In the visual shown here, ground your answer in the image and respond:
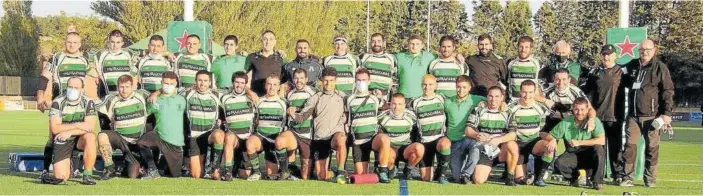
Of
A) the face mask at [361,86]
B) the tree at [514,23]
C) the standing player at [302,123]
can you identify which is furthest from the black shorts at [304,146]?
the tree at [514,23]

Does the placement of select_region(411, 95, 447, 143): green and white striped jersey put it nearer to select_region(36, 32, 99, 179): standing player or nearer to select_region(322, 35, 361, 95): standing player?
select_region(322, 35, 361, 95): standing player

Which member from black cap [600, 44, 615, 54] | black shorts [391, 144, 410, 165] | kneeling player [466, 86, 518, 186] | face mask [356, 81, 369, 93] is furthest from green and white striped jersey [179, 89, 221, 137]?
black cap [600, 44, 615, 54]

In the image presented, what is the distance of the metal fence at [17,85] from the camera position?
4753 cm

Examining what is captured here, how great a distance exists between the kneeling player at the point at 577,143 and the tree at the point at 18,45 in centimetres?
4485

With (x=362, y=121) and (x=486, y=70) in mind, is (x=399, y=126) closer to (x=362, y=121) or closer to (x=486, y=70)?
(x=362, y=121)

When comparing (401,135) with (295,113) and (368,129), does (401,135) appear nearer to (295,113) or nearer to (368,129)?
(368,129)

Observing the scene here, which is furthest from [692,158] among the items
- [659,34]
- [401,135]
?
[659,34]

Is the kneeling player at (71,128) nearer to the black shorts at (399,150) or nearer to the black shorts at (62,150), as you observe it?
the black shorts at (62,150)

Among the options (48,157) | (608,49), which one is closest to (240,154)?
(48,157)

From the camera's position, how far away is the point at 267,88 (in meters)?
9.70

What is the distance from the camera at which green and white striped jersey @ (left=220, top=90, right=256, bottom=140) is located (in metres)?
9.72

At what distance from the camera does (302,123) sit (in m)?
9.76

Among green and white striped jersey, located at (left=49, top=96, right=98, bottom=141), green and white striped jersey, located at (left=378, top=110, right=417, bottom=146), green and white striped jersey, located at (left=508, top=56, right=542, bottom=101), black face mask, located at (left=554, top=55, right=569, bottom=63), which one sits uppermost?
black face mask, located at (left=554, top=55, right=569, bottom=63)

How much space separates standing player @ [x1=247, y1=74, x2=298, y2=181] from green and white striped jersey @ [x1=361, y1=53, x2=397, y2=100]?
43.4 inches
